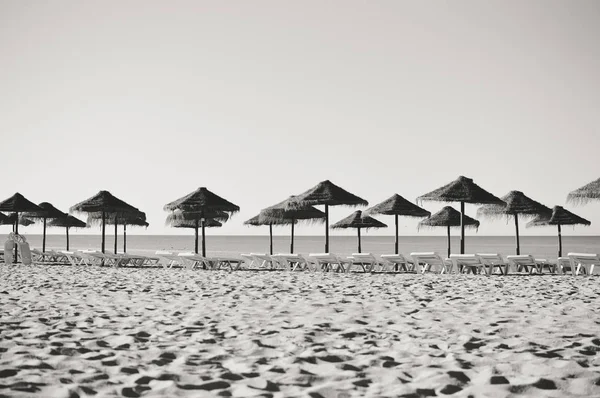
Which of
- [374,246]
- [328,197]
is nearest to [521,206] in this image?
[328,197]

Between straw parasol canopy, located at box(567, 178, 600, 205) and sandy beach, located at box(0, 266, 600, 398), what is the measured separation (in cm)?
476

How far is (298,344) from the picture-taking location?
13.4ft

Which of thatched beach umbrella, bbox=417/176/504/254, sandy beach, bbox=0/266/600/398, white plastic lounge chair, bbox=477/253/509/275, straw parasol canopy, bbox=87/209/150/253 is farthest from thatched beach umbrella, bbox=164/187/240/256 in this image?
sandy beach, bbox=0/266/600/398

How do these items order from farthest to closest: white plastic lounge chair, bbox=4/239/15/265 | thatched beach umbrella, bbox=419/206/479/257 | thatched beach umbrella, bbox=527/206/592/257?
thatched beach umbrella, bbox=419/206/479/257 → thatched beach umbrella, bbox=527/206/592/257 → white plastic lounge chair, bbox=4/239/15/265

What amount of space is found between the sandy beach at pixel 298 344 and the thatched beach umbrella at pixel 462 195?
534 cm

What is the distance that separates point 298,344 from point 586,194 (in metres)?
9.30

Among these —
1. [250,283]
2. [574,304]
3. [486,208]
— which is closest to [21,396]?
→ [574,304]

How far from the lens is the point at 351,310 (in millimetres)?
5820

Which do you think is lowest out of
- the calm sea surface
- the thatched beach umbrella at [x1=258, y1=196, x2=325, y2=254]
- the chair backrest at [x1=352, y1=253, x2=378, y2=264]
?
the calm sea surface

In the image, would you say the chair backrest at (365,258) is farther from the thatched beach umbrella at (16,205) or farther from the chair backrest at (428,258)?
the thatched beach umbrella at (16,205)

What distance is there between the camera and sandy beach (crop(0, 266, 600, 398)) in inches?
119

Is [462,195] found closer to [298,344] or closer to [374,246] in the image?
[298,344]

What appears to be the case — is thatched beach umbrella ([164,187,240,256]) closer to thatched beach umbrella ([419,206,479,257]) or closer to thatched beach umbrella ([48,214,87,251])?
thatched beach umbrella ([419,206,479,257])

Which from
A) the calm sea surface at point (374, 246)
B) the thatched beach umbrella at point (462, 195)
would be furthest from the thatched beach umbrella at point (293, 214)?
the calm sea surface at point (374, 246)
